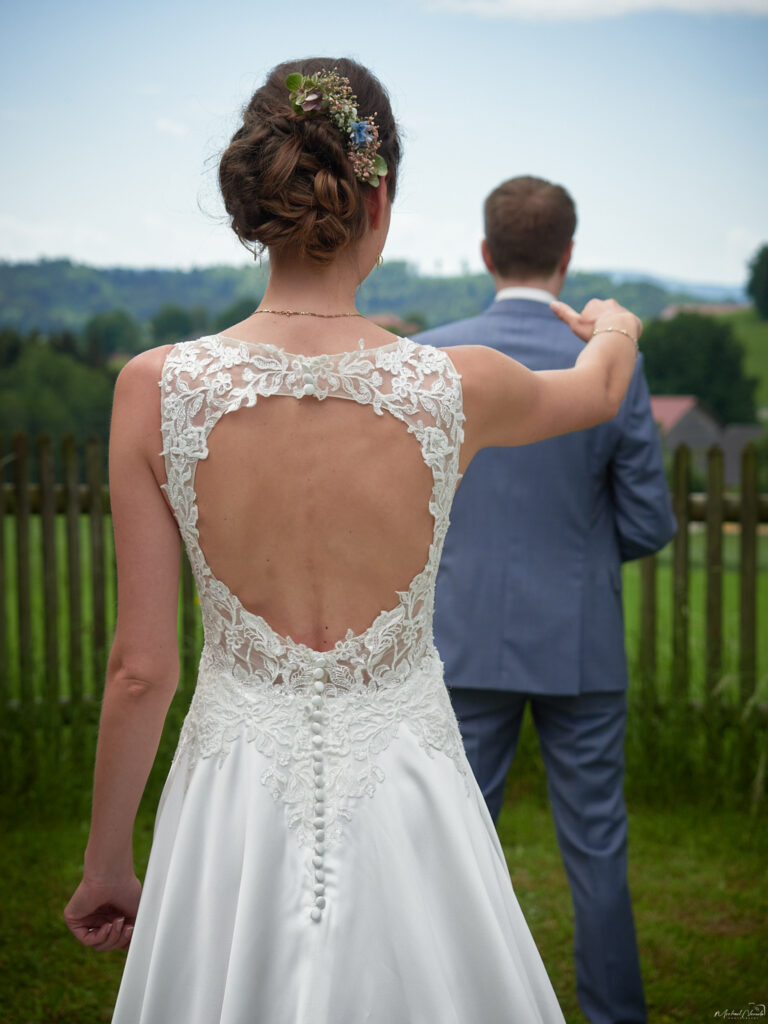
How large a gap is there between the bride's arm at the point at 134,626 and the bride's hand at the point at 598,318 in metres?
0.82

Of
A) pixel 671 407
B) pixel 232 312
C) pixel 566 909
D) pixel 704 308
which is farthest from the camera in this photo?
pixel 704 308

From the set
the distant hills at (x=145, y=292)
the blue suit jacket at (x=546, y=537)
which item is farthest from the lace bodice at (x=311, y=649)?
the distant hills at (x=145, y=292)

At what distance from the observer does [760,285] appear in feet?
31.3

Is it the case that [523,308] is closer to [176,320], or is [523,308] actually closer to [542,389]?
[542,389]

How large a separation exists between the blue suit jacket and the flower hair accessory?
1174mm

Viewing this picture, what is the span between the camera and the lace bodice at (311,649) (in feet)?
4.35

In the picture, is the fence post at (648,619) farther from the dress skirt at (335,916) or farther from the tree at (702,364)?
the tree at (702,364)

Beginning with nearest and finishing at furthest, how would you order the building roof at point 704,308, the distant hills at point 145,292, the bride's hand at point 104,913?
the bride's hand at point 104,913
the distant hills at point 145,292
the building roof at point 704,308

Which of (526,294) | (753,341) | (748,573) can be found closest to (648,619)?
(748,573)

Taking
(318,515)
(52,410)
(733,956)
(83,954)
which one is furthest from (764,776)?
(52,410)

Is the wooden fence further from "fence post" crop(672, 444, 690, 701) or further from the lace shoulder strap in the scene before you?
the lace shoulder strap

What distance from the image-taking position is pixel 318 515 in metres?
1.31

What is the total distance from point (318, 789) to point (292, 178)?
0.84 m

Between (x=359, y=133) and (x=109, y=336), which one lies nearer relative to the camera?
(x=359, y=133)
